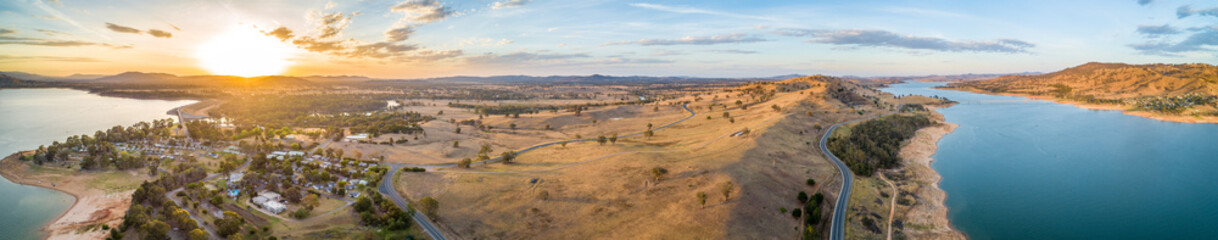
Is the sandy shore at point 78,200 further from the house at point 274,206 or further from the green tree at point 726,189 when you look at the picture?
the green tree at point 726,189

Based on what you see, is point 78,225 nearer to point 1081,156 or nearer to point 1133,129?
point 1081,156

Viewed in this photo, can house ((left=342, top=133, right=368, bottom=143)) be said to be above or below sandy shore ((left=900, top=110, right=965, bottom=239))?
above

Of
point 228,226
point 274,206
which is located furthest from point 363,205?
point 228,226

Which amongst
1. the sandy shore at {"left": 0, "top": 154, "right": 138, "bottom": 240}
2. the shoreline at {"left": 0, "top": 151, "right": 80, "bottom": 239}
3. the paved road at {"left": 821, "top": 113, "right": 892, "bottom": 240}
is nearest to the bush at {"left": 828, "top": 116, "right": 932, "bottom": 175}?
the paved road at {"left": 821, "top": 113, "right": 892, "bottom": 240}

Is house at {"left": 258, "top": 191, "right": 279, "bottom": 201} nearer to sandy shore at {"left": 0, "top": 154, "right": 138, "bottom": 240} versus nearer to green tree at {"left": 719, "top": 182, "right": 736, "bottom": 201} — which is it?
sandy shore at {"left": 0, "top": 154, "right": 138, "bottom": 240}

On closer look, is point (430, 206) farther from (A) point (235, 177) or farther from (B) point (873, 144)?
(B) point (873, 144)

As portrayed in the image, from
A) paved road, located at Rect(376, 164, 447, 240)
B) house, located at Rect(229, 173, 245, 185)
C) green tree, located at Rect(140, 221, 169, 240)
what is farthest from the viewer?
house, located at Rect(229, 173, 245, 185)

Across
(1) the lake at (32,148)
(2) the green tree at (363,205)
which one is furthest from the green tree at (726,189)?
(1) the lake at (32,148)
